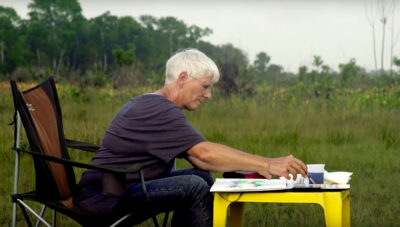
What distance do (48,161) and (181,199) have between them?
65cm

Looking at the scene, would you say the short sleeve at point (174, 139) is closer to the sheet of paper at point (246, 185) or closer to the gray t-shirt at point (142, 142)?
the gray t-shirt at point (142, 142)

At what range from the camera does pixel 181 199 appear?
281 cm

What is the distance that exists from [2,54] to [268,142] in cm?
5061

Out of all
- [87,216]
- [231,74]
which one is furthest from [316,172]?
[231,74]

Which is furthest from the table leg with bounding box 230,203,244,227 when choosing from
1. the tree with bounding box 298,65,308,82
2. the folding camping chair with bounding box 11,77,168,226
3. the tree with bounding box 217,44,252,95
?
the tree with bounding box 298,65,308,82

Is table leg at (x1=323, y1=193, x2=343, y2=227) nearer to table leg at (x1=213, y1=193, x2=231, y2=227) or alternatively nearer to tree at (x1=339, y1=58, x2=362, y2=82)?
table leg at (x1=213, y1=193, x2=231, y2=227)

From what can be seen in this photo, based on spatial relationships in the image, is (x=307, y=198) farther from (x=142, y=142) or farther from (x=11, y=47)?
(x=11, y=47)

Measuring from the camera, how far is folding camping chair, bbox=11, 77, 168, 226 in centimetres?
282

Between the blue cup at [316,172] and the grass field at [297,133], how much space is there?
1.51m

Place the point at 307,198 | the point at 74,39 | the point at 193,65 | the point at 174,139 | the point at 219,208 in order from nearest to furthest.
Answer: the point at 307,198, the point at 219,208, the point at 174,139, the point at 193,65, the point at 74,39

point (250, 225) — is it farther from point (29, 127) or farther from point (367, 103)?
point (367, 103)

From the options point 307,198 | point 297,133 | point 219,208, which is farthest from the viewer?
point 297,133

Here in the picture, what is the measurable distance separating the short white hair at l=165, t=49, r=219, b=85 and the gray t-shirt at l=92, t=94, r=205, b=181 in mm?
156

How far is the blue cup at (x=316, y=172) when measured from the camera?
106 inches
